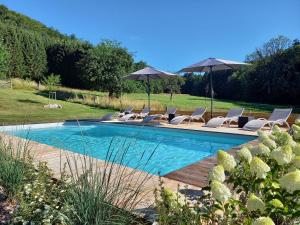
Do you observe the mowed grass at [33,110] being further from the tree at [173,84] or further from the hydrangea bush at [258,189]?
the tree at [173,84]

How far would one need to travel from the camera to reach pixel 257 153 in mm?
2328

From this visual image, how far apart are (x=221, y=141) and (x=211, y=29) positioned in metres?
25.5

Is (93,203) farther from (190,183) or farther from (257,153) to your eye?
(190,183)

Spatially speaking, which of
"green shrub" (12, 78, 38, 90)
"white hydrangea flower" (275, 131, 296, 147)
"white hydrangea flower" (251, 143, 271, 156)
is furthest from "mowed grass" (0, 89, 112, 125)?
"white hydrangea flower" (251, 143, 271, 156)

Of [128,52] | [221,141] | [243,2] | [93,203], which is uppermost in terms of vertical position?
[243,2]

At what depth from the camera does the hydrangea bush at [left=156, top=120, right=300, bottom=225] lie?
5.18 ft

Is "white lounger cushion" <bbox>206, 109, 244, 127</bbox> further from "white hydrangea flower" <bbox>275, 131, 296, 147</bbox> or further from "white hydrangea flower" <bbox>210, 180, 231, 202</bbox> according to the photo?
"white hydrangea flower" <bbox>210, 180, 231, 202</bbox>

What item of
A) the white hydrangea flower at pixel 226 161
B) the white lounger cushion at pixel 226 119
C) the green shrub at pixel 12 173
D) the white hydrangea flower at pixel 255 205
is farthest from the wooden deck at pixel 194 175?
the white lounger cushion at pixel 226 119

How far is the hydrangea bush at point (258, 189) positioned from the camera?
1.58 meters

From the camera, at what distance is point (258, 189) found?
1.98 m

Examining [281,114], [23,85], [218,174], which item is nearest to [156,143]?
[281,114]

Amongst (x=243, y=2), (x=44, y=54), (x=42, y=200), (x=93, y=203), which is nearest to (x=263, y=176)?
(x=93, y=203)

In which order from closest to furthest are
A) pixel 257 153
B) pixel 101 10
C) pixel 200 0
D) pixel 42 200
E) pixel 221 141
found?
pixel 257 153
pixel 42 200
pixel 221 141
pixel 200 0
pixel 101 10

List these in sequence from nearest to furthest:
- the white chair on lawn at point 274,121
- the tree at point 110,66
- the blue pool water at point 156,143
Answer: the blue pool water at point 156,143 → the white chair on lawn at point 274,121 → the tree at point 110,66
